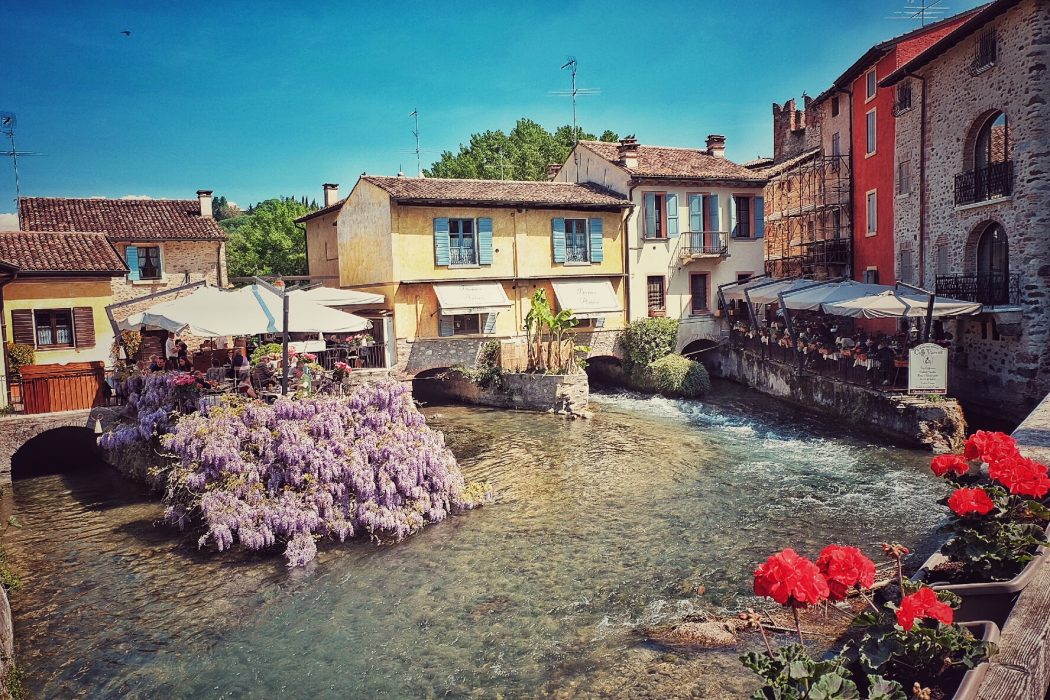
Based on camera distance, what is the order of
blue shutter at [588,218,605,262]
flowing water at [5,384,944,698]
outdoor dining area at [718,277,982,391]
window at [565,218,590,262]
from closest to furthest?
flowing water at [5,384,944,698] → outdoor dining area at [718,277,982,391] → window at [565,218,590,262] → blue shutter at [588,218,605,262]

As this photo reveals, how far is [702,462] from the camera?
14523 millimetres

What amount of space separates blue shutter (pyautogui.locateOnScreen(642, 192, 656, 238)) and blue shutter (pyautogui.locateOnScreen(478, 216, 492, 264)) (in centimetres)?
582

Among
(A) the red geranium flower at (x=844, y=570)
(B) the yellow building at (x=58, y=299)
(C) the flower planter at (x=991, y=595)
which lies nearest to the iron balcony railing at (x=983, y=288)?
(C) the flower planter at (x=991, y=595)

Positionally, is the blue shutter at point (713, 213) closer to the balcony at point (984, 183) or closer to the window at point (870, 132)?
the window at point (870, 132)

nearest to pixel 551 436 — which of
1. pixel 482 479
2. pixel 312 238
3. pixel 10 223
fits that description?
pixel 482 479

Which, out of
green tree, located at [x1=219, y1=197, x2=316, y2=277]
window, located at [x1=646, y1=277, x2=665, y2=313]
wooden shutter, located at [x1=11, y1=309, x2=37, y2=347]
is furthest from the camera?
green tree, located at [x1=219, y1=197, x2=316, y2=277]

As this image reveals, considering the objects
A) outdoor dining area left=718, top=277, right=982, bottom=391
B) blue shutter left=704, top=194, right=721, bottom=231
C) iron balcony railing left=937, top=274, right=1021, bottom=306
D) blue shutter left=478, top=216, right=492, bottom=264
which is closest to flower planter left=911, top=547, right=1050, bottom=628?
outdoor dining area left=718, top=277, right=982, bottom=391

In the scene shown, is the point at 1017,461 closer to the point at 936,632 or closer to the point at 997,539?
the point at 997,539

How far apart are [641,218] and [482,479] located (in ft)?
47.3

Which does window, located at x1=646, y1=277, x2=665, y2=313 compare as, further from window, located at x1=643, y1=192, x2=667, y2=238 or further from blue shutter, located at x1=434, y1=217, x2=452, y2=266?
blue shutter, located at x1=434, y1=217, x2=452, y2=266

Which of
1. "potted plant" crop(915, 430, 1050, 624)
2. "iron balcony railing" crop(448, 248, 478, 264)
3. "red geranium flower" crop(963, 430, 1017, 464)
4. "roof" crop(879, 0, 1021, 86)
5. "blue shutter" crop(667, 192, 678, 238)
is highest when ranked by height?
"roof" crop(879, 0, 1021, 86)

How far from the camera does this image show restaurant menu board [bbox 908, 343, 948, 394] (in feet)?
48.4

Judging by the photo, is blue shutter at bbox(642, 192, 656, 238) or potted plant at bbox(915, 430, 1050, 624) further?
blue shutter at bbox(642, 192, 656, 238)

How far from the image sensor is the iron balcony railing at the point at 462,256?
22.8m
